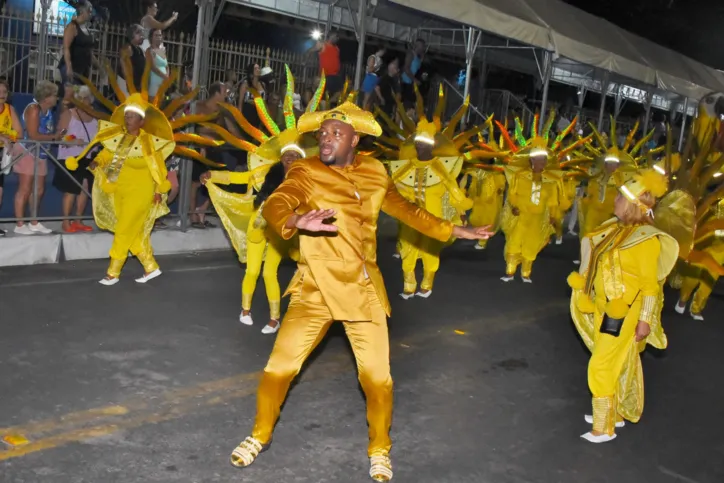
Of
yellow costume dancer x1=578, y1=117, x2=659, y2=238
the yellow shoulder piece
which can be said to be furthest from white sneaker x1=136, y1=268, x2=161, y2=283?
yellow costume dancer x1=578, y1=117, x2=659, y2=238

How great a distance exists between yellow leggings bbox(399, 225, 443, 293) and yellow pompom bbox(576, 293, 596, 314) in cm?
378

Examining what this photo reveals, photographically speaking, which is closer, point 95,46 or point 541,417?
point 541,417

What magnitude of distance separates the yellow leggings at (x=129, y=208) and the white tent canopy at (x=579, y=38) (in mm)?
4374

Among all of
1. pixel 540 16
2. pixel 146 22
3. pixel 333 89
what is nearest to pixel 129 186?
pixel 146 22

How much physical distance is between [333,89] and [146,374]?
332 inches

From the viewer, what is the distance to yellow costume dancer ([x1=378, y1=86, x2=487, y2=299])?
360 inches

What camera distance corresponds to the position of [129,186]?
8.32m

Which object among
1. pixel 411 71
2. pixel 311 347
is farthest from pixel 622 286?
pixel 411 71

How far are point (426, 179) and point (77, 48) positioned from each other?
16.4ft

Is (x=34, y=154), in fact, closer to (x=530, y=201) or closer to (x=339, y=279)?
(x=530, y=201)

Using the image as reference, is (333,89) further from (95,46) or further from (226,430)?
(226,430)

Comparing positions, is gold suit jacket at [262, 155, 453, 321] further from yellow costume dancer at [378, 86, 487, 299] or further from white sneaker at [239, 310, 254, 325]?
yellow costume dancer at [378, 86, 487, 299]

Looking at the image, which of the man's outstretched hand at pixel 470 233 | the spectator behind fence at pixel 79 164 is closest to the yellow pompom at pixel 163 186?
the spectator behind fence at pixel 79 164

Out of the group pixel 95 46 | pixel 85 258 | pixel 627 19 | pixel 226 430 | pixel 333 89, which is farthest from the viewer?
pixel 627 19
